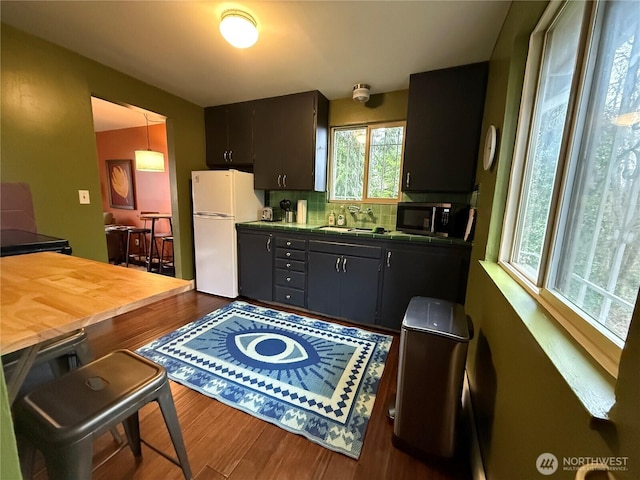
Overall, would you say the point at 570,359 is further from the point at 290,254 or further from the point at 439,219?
the point at 290,254

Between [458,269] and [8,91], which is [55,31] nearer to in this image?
[8,91]

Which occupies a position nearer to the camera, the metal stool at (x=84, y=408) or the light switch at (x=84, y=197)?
the metal stool at (x=84, y=408)

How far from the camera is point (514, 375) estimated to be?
91 cm

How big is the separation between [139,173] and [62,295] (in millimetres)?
4967

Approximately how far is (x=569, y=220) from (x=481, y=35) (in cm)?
159

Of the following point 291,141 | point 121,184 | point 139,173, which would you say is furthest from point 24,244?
point 121,184

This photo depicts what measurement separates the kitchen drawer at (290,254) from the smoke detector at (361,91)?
5.47 feet

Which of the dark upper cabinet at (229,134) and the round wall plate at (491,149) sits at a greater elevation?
the dark upper cabinet at (229,134)

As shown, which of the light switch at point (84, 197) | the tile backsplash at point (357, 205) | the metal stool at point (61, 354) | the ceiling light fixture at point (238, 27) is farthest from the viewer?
the tile backsplash at point (357, 205)

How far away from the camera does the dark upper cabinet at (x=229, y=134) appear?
122 inches

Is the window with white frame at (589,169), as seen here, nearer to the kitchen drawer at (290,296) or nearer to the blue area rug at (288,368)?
the blue area rug at (288,368)

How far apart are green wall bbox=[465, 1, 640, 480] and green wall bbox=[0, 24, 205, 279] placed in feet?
10.5

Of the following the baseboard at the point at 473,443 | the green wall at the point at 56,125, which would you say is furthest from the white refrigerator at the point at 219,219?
the baseboard at the point at 473,443

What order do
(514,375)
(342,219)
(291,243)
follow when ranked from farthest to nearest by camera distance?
(342,219) → (291,243) → (514,375)
